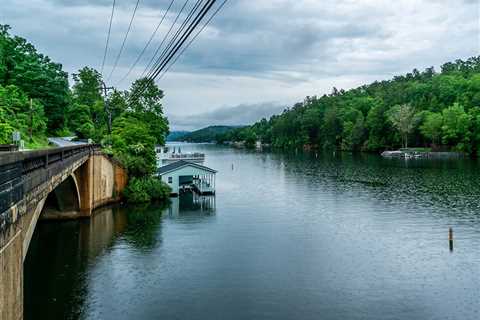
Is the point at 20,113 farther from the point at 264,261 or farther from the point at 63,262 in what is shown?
the point at 264,261

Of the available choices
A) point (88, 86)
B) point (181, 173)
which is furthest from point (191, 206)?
point (88, 86)

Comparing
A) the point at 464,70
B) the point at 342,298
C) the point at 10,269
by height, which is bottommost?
the point at 342,298

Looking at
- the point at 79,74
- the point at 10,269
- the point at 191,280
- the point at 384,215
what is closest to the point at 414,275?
the point at 191,280

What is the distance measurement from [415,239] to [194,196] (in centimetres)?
2735

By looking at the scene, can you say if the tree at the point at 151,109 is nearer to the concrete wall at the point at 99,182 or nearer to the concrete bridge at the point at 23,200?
the concrete wall at the point at 99,182

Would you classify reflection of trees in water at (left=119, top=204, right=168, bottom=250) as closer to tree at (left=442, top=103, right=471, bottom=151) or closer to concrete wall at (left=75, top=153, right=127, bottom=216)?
concrete wall at (left=75, top=153, right=127, bottom=216)

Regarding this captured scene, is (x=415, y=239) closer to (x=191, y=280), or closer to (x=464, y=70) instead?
(x=191, y=280)

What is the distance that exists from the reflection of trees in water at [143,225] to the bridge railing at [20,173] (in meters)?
10.9

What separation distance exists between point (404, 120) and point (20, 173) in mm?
124501

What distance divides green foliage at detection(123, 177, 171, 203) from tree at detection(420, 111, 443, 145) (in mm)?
87336

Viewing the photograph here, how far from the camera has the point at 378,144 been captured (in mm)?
137000

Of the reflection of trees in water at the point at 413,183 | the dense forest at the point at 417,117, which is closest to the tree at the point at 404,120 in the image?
the dense forest at the point at 417,117

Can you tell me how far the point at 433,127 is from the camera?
116 m

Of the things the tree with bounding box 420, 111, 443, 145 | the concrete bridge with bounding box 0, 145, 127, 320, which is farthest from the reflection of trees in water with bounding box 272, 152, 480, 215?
the tree with bounding box 420, 111, 443, 145
